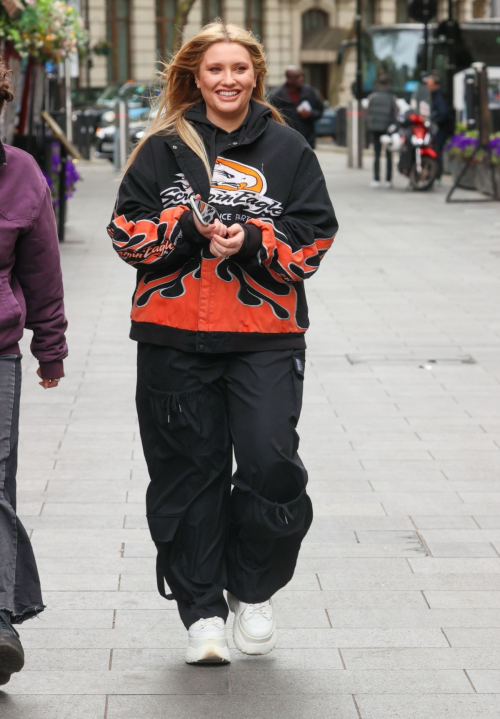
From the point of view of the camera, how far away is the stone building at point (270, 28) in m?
55.3

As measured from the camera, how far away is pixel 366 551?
4.71m

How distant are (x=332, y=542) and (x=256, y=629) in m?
1.15

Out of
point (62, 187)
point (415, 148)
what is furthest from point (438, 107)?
point (62, 187)

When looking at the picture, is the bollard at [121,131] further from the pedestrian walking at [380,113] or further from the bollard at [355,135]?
the pedestrian walking at [380,113]

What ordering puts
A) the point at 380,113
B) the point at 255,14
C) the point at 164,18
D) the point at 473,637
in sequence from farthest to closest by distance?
the point at 255,14
the point at 164,18
the point at 380,113
the point at 473,637

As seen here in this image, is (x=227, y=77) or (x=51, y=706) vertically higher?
(x=227, y=77)

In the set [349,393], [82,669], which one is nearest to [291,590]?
[82,669]

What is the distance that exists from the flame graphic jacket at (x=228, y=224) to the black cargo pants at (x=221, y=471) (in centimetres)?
9

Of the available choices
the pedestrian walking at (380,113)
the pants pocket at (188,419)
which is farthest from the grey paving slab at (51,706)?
the pedestrian walking at (380,113)

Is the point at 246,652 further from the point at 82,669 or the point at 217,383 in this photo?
the point at 217,383

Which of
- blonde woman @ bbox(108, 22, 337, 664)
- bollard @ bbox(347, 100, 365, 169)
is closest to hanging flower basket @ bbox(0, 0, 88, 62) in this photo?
blonde woman @ bbox(108, 22, 337, 664)

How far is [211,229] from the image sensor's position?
338cm

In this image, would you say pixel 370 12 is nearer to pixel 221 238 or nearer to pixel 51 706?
pixel 221 238

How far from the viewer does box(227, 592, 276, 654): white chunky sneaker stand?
3.71m
